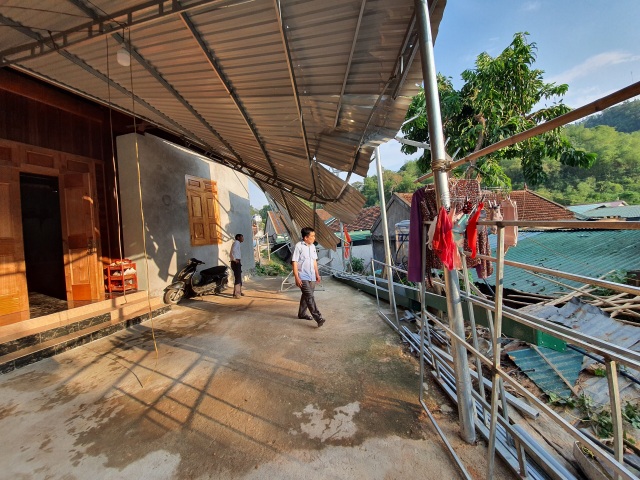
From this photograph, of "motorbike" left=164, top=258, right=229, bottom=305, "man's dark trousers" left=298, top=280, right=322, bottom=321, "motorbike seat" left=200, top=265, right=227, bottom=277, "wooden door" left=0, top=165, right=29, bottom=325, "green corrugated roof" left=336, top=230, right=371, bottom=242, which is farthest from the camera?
"green corrugated roof" left=336, top=230, right=371, bottom=242

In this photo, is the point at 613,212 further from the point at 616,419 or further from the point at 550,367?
the point at 616,419

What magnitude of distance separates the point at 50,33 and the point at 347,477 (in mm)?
4233

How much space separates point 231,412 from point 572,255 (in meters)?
8.34

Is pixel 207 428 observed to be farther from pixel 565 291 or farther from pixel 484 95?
pixel 484 95

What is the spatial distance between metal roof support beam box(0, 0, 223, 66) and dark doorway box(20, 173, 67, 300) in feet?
15.6

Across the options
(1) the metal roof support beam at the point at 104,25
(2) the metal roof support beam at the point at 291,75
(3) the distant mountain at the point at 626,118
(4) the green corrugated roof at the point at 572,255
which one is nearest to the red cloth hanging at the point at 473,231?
(2) the metal roof support beam at the point at 291,75

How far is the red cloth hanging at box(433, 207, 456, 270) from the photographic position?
1.92 metres

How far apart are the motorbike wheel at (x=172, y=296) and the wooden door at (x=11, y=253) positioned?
2.12 metres

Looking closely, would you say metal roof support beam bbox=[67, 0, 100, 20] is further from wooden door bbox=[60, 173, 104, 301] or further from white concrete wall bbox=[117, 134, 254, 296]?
wooden door bbox=[60, 173, 104, 301]

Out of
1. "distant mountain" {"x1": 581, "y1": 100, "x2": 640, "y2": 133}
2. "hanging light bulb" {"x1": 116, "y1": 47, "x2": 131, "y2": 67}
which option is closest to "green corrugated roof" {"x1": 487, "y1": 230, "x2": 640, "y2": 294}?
"hanging light bulb" {"x1": 116, "y1": 47, "x2": 131, "y2": 67}

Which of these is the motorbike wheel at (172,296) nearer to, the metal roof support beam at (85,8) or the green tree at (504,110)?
the metal roof support beam at (85,8)

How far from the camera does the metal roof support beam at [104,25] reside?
6.89 ft

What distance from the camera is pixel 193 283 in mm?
6848

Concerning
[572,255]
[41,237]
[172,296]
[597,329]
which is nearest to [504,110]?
[572,255]
